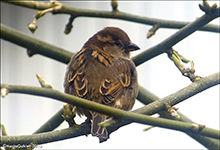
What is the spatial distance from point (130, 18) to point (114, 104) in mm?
933

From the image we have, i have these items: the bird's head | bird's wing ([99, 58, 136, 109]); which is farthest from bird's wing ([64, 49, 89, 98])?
the bird's head

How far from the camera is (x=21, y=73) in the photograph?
21.0 feet

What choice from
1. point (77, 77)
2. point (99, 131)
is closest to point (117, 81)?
point (77, 77)

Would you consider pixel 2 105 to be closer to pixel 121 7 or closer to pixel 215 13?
pixel 121 7

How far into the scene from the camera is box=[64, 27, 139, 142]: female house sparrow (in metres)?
2.70

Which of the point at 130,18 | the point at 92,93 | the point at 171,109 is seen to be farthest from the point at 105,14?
the point at 171,109

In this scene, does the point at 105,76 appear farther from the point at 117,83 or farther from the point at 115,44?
the point at 115,44

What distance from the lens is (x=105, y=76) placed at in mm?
2801

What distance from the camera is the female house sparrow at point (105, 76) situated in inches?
106

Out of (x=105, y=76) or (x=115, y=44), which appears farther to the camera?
(x=115, y=44)

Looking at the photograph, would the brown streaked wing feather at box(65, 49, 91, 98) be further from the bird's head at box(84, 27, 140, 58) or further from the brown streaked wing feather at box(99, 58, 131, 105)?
the bird's head at box(84, 27, 140, 58)

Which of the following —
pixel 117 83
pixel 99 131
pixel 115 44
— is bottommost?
pixel 99 131

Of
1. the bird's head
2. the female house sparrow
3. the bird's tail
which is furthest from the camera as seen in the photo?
the bird's head

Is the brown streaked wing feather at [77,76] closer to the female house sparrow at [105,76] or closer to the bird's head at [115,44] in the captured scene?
the female house sparrow at [105,76]
